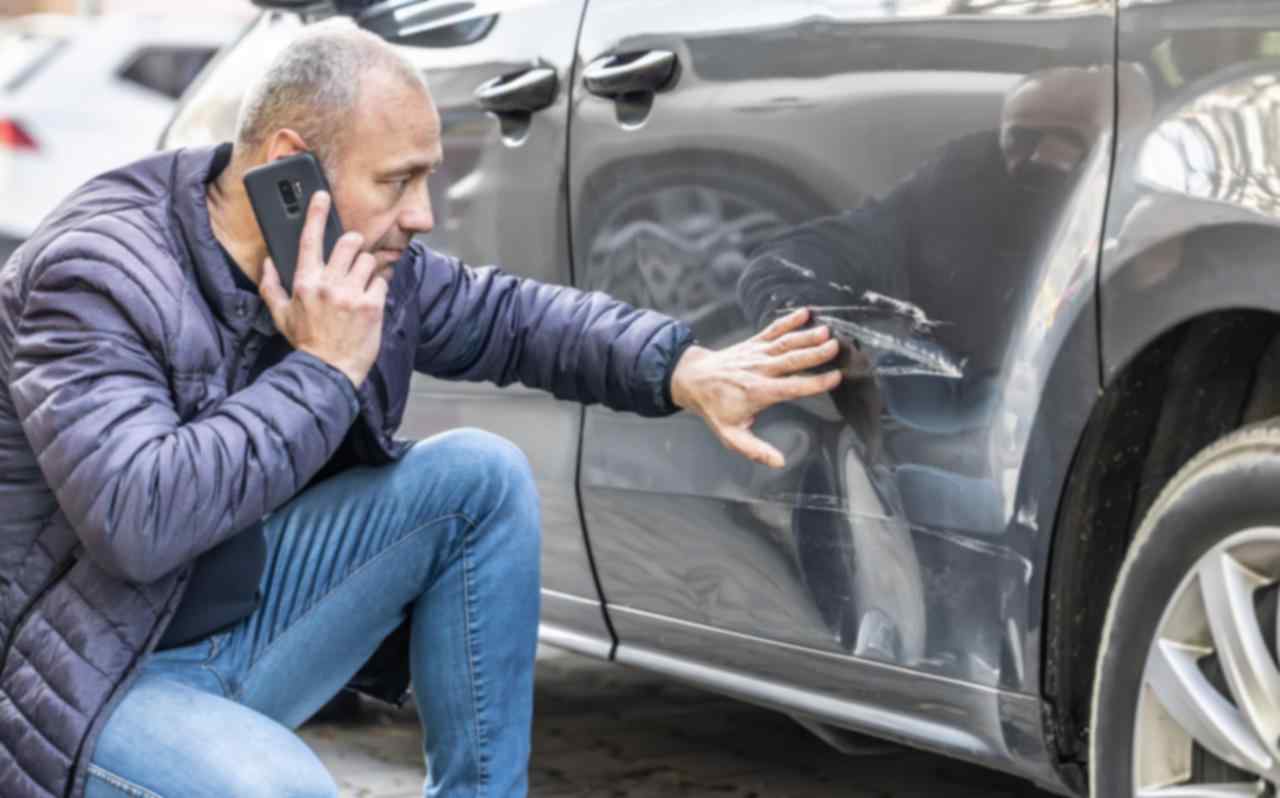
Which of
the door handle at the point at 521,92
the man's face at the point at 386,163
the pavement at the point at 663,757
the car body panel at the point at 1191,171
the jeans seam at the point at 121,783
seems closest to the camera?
the car body panel at the point at 1191,171

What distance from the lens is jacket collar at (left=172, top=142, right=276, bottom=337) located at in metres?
2.30

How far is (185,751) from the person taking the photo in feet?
7.34

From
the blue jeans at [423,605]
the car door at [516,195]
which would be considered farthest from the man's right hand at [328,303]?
the car door at [516,195]

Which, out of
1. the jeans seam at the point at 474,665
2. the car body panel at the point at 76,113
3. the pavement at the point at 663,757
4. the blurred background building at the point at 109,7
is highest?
the jeans seam at the point at 474,665

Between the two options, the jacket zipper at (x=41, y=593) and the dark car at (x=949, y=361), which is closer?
the dark car at (x=949, y=361)

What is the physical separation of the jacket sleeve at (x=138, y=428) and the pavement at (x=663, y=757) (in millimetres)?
1227

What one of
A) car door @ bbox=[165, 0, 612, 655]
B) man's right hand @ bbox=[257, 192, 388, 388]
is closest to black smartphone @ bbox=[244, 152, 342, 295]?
man's right hand @ bbox=[257, 192, 388, 388]

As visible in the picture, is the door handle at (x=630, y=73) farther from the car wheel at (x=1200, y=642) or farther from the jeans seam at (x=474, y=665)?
the car wheel at (x=1200, y=642)

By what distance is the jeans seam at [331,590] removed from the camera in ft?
8.04

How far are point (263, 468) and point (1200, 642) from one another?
100 cm

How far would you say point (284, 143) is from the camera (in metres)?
2.30

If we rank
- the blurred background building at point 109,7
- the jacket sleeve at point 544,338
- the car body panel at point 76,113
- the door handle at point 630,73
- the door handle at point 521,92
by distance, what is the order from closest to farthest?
the jacket sleeve at point 544,338 < the door handle at point 630,73 < the door handle at point 521,92 < the car body panel at point 76,113 < the blurred background building at point 109,7

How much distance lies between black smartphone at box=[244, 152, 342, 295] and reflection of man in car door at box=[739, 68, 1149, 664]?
0.64m

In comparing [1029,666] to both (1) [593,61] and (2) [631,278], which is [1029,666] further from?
(1) [593,61]
